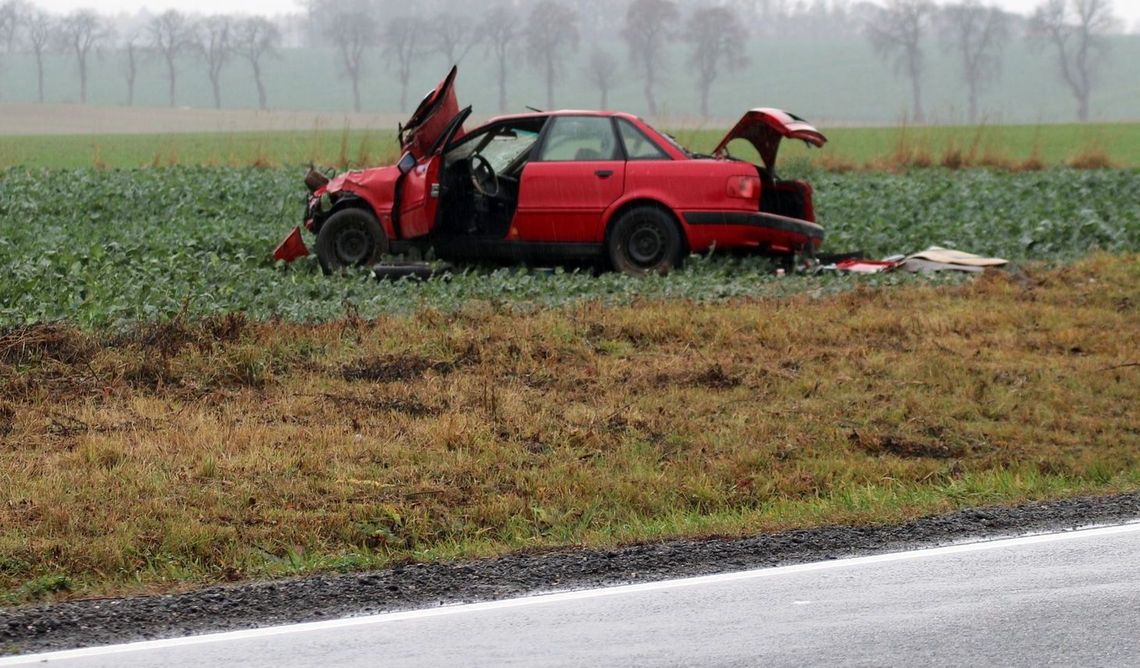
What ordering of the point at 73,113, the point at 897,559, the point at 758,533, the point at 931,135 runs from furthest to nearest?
the point at 73,113
the point at 931,135
the point at 758,533
the point at 897,559

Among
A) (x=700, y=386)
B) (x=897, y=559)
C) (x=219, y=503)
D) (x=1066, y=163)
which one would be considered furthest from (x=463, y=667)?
(x=1066, y=163)

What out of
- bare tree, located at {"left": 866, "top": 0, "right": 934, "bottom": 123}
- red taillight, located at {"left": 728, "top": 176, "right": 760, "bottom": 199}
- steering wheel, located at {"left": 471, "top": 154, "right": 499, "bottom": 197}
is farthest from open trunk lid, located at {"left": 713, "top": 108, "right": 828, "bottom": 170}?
bare tree, located at {"left": 866, "top": 0, "right": 934, "bottom": 123}

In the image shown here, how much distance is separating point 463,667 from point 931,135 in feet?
101

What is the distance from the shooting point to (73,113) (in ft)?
316

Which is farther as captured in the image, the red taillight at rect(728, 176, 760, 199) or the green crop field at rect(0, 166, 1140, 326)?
the red taillight at rect(728, 176, 760, 199)

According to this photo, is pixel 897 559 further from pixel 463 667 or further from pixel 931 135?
pixel 931 135

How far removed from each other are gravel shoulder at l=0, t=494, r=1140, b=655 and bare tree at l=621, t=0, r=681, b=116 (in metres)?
123

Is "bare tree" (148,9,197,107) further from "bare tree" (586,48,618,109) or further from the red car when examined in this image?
the red car

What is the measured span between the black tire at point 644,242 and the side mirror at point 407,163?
212 cm

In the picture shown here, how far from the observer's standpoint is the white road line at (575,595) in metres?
5.49

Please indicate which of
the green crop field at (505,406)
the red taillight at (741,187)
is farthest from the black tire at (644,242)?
the red taillight at (741,187)

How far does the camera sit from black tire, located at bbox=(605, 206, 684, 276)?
14.6 m

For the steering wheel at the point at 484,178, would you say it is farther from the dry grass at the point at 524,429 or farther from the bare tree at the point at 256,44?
the bare tree at the point at 256,44

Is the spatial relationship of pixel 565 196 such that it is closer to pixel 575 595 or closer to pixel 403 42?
pixel 575 595
